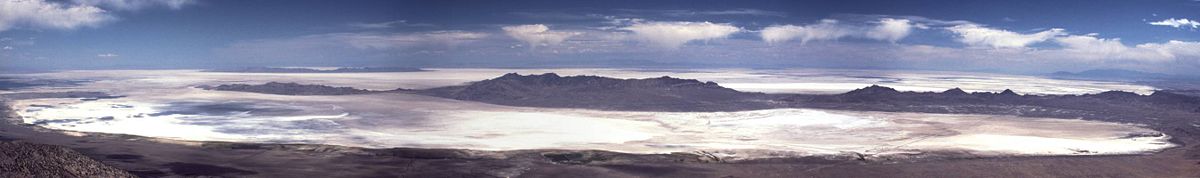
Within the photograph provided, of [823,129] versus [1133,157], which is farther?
[823,129]

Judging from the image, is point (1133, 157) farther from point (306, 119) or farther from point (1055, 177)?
point (306, 119)

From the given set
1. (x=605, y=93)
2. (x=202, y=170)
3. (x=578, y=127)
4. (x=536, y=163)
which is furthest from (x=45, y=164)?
(x=605, y=93)

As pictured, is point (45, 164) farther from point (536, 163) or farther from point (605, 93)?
point (605, 93)

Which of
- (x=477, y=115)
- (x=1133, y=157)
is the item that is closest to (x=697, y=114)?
(x=477, y=115)

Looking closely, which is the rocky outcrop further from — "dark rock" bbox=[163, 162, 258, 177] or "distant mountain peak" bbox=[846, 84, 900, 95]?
"distant mountain peak" bbox=[846, 84, 900, 95]

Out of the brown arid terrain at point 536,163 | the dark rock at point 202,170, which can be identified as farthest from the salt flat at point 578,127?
the dark rock at point 202,170

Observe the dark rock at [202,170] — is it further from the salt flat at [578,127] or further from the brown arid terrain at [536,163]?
the salt flat at [578,127]

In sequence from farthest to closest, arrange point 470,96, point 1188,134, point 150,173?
point 470,96 < point 1188,134 < point 150,173

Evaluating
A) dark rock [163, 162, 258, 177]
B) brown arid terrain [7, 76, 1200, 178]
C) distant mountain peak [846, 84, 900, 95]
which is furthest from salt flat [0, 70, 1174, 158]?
distant mountain peak [846, 84, 900, 95]
